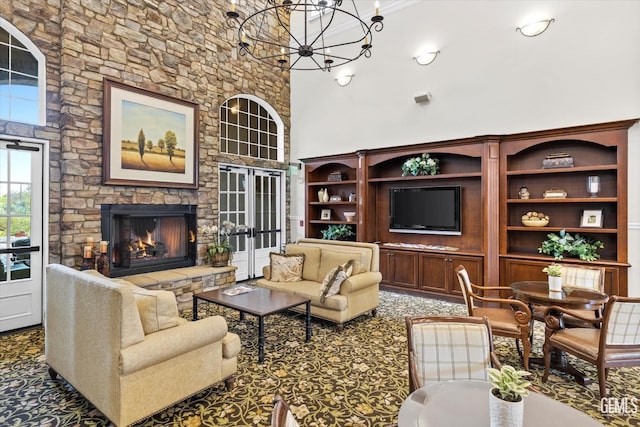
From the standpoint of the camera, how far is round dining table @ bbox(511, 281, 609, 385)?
2957 millimetres

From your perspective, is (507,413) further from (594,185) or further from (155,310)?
(594,185)

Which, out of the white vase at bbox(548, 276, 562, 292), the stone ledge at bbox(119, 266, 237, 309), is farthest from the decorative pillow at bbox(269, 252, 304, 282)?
the white vase at bbox(548, 276, 562, 292)

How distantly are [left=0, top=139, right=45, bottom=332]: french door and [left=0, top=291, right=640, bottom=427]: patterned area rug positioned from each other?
33cm

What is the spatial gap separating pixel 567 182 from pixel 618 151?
710 mm

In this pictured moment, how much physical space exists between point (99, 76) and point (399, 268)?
5.36 m

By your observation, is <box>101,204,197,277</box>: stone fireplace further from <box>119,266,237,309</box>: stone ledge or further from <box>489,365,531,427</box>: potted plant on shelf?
<box>489,365,531,427</box>: potted plant on shelf

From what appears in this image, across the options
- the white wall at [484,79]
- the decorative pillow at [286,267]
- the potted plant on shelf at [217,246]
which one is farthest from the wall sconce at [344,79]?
the decorative pillow at [286,267]

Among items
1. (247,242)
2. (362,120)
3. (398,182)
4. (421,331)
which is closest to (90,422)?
(421,331)

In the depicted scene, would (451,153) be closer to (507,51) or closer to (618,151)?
(507,51)

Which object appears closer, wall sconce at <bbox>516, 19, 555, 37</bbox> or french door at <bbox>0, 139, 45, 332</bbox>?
french door at <bbox>0, 139, 45, 332</bbox>

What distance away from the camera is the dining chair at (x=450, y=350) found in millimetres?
1923

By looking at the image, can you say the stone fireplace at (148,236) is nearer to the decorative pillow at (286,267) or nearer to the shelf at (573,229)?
the decorative pillow at (286,267)

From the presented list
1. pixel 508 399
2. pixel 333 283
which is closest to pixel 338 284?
pixel 333 283

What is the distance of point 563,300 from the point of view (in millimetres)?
2982
